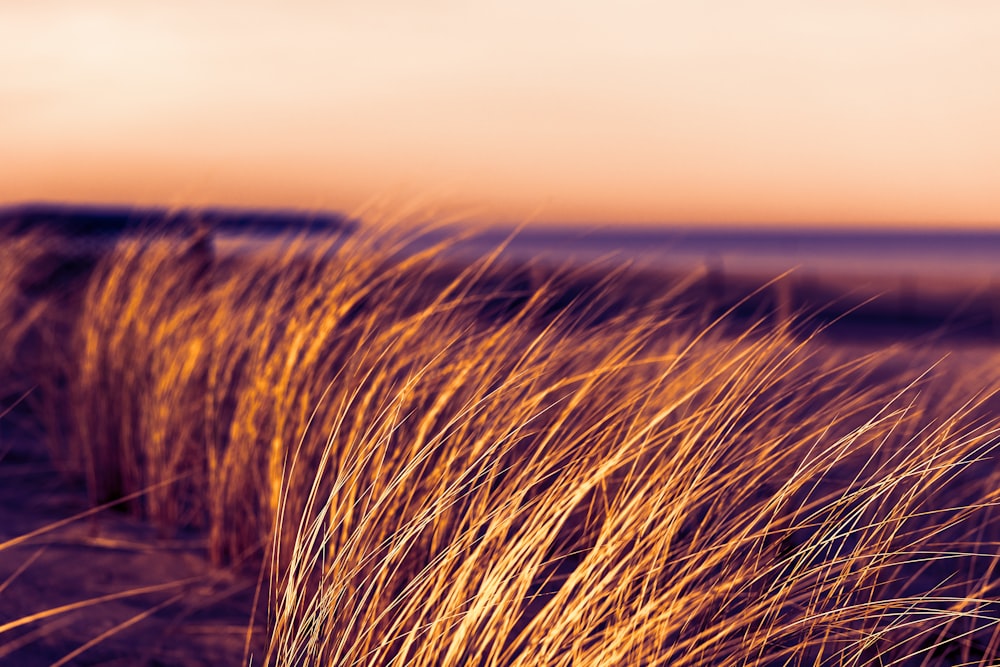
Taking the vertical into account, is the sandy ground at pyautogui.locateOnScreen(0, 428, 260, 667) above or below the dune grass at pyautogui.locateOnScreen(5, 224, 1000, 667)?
below

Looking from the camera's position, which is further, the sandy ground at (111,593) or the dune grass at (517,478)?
the sandy ground at (111,593)

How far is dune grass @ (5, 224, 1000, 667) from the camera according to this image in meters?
1.27

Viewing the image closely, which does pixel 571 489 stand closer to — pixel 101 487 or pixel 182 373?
pixel 182 373

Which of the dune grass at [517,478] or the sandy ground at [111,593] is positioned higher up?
the dune grass at [517,478]

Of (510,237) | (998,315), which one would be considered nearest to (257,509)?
(510,237)

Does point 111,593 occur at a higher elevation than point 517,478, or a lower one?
lower

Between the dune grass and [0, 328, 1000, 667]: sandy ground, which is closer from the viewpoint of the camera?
the dune grass

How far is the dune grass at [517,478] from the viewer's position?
1.27 m

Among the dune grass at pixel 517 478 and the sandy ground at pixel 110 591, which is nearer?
the dune grass at pixel 517 478

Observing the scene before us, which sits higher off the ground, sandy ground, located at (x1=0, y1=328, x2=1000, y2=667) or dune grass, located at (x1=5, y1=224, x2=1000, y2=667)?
dune grass, located at (x1=5, y1=224, x2=1000, y2=667)

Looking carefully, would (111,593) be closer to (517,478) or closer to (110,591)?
(110,591)

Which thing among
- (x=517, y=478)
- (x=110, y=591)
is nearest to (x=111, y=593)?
(x=110, y=591)

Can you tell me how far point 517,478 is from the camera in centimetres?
140

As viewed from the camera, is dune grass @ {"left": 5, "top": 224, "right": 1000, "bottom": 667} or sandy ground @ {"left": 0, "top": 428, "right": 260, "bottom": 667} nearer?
dune grass @ {"left": 5, "top": 224, "right": 1000, "bottom": 667}
